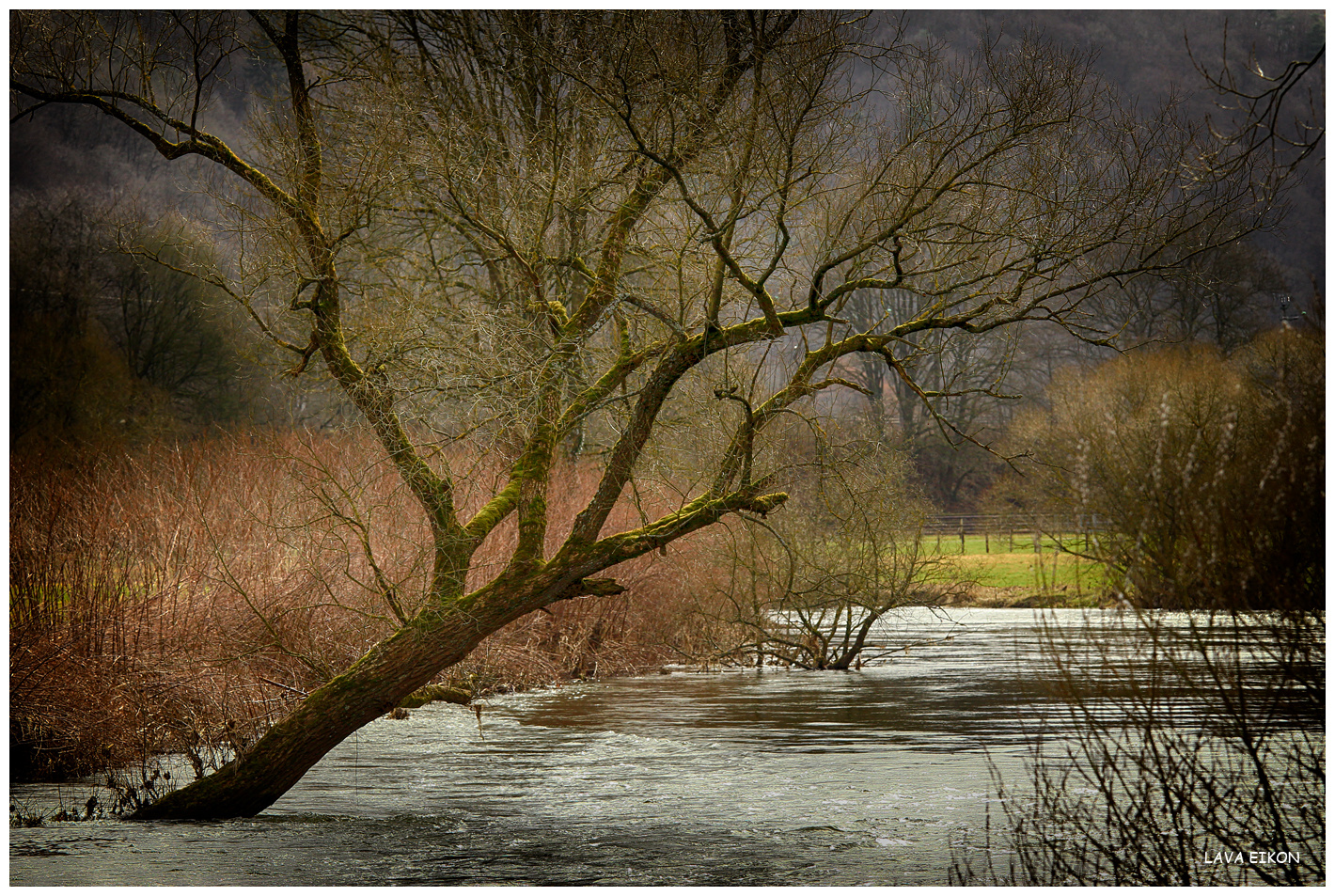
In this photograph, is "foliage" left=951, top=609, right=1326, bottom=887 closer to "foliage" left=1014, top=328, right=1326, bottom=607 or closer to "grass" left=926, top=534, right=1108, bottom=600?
"foliage" left=1014, top=328, right=1326, bottom=607

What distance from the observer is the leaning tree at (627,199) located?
858cm


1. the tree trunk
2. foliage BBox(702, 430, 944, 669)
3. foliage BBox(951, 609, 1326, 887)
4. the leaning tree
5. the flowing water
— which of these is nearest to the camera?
foliage BBox(951, 609, 1326, 887)

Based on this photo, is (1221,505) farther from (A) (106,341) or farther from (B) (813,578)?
(A) (106,341)

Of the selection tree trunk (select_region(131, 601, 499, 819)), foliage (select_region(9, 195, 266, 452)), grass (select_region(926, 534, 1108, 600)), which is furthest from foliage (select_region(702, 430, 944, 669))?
tree trunk (select_region(131, 601, 499, 819))

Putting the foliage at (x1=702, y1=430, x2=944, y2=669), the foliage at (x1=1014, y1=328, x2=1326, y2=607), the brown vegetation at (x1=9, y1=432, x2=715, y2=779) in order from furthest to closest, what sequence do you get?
the foliage at (x1=702, y1=430, x2=944, y2=669)
the brown vegetation at (x1=9, y1=432, x2=715, y2=779)
the foliage at (x1=1014, y1=328, x2=1326, y2=607)

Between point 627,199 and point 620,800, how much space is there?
16.1 feet

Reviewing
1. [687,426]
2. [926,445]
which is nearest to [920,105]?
[687,426]

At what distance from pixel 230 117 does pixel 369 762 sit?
975 cm

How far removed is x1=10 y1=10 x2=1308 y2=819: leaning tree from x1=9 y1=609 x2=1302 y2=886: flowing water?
1.01 metres

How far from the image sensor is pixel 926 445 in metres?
37.0

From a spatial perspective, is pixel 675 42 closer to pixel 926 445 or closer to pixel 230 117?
pixel 230 117

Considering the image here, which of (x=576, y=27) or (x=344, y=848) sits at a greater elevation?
→ (x=576, y=27)

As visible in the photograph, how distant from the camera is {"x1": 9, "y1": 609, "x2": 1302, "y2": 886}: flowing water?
7773 millimetres

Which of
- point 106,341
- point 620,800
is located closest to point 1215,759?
point 620,800
